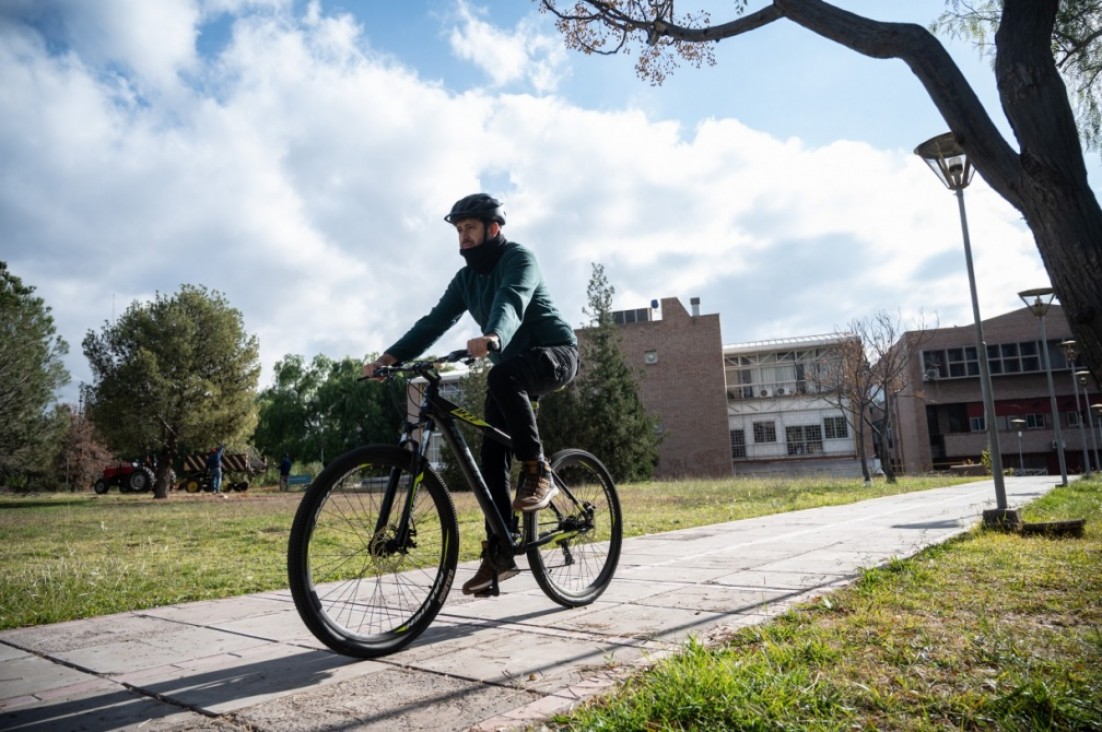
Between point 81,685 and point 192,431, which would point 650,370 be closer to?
point 192,431

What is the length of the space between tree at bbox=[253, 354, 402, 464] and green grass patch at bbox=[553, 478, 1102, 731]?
60.7 meters

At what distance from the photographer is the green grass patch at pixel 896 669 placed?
1.98 metres

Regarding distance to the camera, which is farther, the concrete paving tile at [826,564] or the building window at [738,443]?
the building window at [738,443]

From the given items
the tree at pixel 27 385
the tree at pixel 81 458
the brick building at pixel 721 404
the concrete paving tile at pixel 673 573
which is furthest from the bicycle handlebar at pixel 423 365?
the tree at pixel 81 458

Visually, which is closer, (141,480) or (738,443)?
(141,480)

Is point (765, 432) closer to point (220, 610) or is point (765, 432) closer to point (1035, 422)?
point (1035, 422)

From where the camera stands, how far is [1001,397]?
52656 mm


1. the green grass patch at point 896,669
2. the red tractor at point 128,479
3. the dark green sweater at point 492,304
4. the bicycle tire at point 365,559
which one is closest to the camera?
the green grass patch at point 896,669

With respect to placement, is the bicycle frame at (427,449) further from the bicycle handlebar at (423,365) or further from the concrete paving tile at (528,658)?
the concrete paving tile at (528,658)

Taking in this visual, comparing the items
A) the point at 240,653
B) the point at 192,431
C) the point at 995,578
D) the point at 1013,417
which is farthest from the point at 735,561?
the point at 1013,417

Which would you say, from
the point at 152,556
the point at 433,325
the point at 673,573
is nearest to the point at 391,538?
the point at 433,325

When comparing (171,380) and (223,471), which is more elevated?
(171,380)

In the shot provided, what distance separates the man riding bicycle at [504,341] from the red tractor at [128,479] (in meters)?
33.1

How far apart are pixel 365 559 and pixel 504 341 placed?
1128mm
